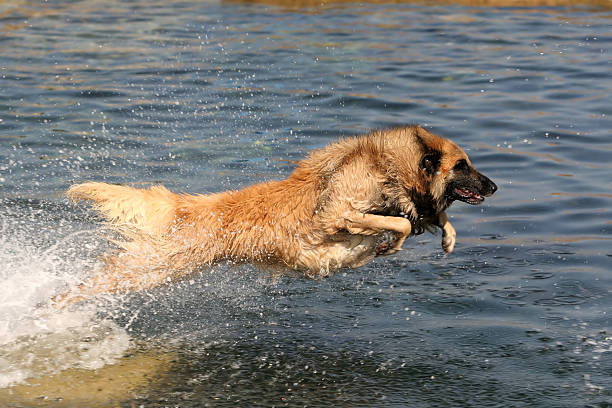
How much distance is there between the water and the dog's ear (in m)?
1.26

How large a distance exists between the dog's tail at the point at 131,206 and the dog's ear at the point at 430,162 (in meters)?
2.02

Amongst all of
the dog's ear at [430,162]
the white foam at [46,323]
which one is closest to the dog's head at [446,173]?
the dog's ear at [430,162]

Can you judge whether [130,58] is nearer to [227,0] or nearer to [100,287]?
[227,0]

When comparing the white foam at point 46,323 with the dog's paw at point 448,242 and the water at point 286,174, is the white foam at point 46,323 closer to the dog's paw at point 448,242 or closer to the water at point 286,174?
the water at point 286,174

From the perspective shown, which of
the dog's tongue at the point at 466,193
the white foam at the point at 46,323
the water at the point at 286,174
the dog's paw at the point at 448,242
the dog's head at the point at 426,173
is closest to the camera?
the water at the point at 286,174

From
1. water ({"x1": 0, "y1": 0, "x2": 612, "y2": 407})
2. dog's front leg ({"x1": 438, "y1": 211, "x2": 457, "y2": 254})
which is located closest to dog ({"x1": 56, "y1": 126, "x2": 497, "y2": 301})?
dog's front leg ({"x1": 438, "y1": 211, "x2": 457, "y2": 254})

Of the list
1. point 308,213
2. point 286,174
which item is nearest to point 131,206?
point 308,213

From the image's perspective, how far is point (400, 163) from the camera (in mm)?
6512

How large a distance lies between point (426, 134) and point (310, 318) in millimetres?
1791

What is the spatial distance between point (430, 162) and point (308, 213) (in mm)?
1036

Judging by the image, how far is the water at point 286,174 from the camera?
239 inches

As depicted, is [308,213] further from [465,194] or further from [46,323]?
[46,323]

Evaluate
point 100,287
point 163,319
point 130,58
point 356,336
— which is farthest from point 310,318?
point 130,58

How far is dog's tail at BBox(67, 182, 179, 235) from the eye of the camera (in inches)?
264
